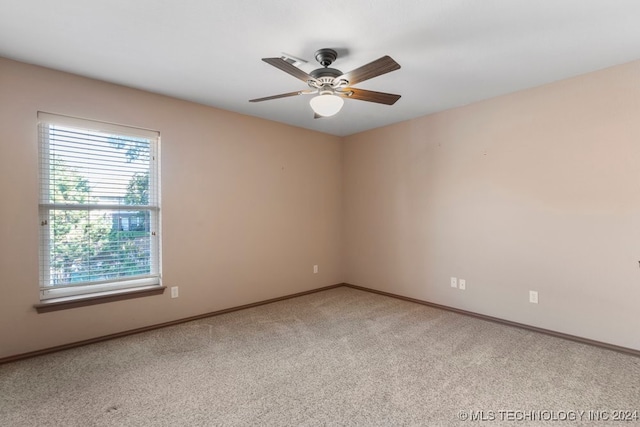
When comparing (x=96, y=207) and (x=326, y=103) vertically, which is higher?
(x=326, y=103)

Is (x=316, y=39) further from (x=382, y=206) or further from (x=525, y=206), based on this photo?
(x=382, y=206)

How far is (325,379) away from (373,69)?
2.14 meters

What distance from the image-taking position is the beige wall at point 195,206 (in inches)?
103

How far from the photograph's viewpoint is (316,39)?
2.27 meters

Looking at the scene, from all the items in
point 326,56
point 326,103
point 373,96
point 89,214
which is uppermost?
point 326,56

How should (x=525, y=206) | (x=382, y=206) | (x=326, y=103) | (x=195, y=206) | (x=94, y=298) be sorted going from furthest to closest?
(x=382, y=206) → (x=195, y=206) → (x=525, y=206) → (x=94, y=298) → (x=326, y=103)

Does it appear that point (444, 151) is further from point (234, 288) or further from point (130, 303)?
point (130, 303)

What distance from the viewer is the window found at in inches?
109

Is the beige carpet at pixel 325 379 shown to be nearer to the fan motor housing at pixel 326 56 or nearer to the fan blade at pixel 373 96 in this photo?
the fan blade at pixel 373 96

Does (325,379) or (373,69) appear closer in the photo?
(373,69)

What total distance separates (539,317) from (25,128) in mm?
4917

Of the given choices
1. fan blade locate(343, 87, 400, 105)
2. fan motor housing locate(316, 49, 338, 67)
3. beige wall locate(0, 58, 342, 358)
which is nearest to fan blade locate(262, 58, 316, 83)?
fan motor housing locate(316, 49, 338, 67)

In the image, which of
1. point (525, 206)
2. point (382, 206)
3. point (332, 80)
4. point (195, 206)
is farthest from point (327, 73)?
point (382, 206)

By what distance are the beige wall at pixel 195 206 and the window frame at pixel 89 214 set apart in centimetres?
6
